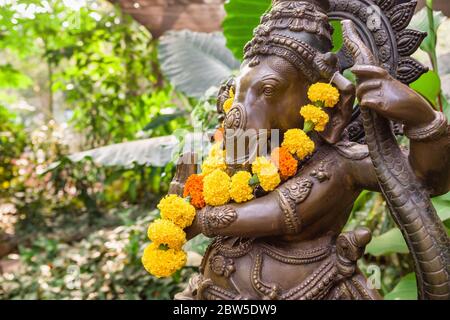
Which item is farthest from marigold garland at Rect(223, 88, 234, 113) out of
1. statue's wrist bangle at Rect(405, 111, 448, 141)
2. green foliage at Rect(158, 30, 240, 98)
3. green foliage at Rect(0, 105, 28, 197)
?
green foliage at Rect(0, 105, 28, 197)

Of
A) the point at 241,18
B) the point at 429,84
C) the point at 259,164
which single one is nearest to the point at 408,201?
the point at 259,164

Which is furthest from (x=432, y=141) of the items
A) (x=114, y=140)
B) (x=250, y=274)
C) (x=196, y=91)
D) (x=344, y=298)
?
(x=114, y=140)

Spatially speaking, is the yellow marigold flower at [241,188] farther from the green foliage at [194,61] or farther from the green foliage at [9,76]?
the green foliage at [9,76]

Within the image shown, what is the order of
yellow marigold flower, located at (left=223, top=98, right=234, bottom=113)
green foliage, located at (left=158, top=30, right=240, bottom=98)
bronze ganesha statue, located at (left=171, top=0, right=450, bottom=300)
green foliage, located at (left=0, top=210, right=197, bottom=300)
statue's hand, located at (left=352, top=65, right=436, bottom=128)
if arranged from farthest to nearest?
green foliage, located at (left=158, top=30, right=240, bottom=98), green foliage, located at (left=0, top=210, right=197, bottom=300), yellow marigold flower, located at (left=223, top=98, right=234, bottom=113), bronze ganesha statue, located at (left=171, top=0, right=450, bottom=300), statue's hand, located at (left=352, top=65, right=436, bottom=128)

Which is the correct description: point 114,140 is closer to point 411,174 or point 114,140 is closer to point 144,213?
point 144,213

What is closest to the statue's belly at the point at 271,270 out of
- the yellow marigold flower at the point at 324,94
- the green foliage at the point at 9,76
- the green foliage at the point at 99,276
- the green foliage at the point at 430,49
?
the yellow marigold flower at the point at 324,94

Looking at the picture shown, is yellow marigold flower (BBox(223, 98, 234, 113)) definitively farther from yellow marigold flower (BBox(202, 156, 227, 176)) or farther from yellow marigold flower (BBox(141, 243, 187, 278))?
yellow marigold flower (BBox(141, 243, 187, 278))

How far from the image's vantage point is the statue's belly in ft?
4.46

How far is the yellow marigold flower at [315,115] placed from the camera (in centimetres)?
135

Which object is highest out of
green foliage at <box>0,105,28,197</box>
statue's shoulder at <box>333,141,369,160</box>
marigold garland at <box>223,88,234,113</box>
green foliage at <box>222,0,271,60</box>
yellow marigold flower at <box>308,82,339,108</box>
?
green foliage at <box>222,0,271,60</box>

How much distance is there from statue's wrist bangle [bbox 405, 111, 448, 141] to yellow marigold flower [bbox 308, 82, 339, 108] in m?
0.25

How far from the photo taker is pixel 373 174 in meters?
1.33

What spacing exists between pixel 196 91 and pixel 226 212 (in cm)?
238

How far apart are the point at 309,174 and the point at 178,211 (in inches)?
14.7
